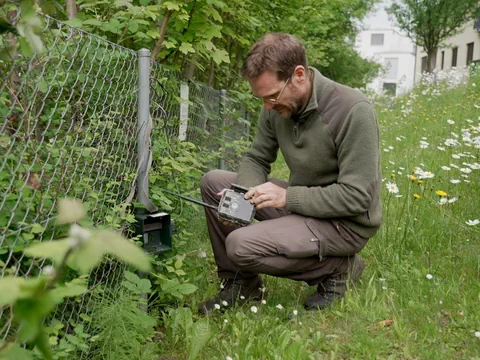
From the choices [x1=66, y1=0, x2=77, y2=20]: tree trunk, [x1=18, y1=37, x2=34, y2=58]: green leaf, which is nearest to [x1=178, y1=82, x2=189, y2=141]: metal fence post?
[x1=66, y1=0, x2=77, y2=20]: tree trunk

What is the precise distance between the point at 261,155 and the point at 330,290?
3.09 feet

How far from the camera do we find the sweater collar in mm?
2980

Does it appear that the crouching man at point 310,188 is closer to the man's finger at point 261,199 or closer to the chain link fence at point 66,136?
the man's finger at point 261,199

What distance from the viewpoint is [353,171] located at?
288 centimetres

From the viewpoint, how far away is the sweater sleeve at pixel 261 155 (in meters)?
3.38

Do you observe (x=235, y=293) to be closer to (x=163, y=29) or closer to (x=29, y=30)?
(x=163, y=29)

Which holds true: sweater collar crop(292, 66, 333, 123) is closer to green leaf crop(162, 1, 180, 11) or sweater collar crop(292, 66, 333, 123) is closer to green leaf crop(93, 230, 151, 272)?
green leaf crop(162, 1, 180, 11)

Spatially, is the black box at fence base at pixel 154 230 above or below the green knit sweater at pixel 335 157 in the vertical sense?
below

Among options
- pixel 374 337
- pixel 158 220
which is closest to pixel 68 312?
pixel 158 220

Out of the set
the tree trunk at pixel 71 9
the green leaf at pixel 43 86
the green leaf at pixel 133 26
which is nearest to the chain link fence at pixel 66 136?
the green leaf at pixel 43 86

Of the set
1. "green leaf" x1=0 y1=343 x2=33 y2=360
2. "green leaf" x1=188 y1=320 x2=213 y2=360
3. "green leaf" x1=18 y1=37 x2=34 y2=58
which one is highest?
"green leaf" x1=18 y1=37 x2=34 y2=58

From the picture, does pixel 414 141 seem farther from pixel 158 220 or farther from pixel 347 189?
pixel 158 220

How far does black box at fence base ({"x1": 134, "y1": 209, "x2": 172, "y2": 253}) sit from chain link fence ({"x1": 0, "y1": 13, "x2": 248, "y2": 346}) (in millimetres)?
145

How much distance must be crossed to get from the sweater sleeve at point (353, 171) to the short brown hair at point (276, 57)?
15.9 inches
